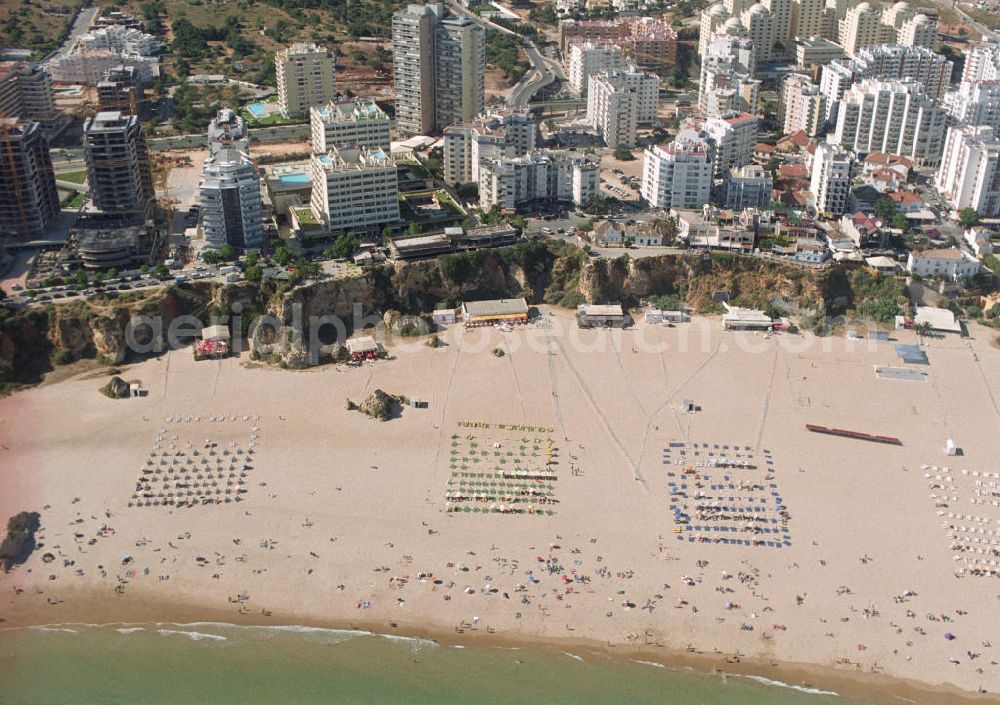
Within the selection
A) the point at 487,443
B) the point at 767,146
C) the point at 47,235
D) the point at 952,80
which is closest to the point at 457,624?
the point at 487,443

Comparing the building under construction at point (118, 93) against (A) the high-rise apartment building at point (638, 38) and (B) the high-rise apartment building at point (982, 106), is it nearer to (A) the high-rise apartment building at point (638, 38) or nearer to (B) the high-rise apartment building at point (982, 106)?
(A) the high-rise apartment building at point (638, 38)

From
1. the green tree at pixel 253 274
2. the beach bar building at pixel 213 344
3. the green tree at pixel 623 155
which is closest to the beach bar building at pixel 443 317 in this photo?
the green tree at pixel 253 274

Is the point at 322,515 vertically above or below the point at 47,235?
below

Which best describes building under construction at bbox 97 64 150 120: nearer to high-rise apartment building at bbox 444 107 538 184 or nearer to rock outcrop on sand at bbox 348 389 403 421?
high-rise apartment building at bbox 444 107 538 184

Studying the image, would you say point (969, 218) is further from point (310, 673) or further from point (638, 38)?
point (310, 673)

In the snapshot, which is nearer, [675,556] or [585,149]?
[675,556]

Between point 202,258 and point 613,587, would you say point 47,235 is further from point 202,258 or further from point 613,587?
point 613,587

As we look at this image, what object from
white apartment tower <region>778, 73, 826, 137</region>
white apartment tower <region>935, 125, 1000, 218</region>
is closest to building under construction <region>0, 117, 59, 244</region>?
white apartment tower <region>778, 73, 826, 137</region>
